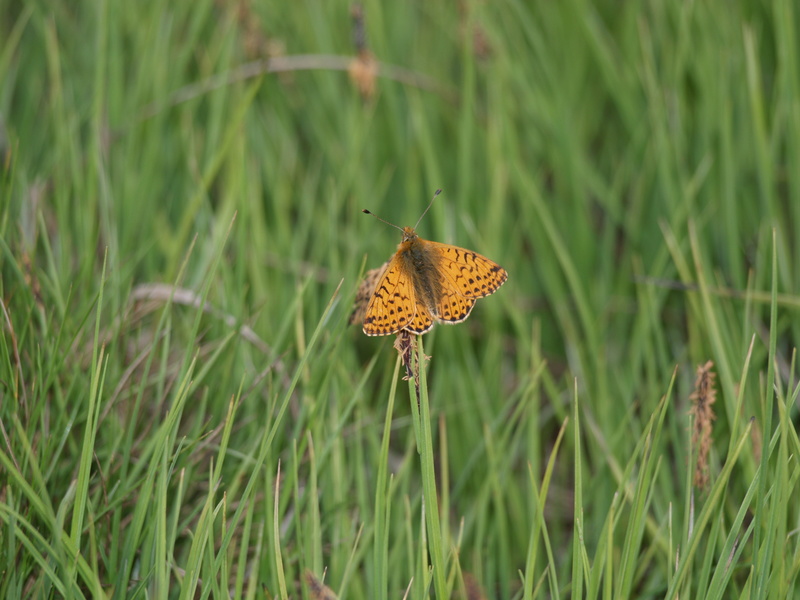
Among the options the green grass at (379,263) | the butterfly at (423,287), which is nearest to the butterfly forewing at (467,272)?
the butterfly at (423,287)

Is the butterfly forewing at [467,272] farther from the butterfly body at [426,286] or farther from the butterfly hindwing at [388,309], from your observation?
the butterfly hindwing at [388,309]

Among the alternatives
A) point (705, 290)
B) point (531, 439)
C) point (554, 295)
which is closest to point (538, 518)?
point (531, 439)

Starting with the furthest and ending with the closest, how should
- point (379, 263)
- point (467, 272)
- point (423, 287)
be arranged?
point (379, 263) < point (467, 272) < point (423, 287)

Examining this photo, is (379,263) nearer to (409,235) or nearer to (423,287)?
(409,235)

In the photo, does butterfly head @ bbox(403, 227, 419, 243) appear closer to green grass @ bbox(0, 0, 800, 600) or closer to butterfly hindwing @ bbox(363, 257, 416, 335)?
green grass @ bbox(0, 0, 800, 600)

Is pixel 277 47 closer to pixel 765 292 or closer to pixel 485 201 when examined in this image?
pixel 485 201

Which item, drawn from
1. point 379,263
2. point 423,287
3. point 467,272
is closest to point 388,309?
point 423,287

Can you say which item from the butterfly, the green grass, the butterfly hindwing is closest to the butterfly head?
the butterfly

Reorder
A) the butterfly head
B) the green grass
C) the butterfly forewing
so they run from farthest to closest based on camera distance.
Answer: the butterfly head < the butterfly forewing < the green grass

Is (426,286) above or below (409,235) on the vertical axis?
below
